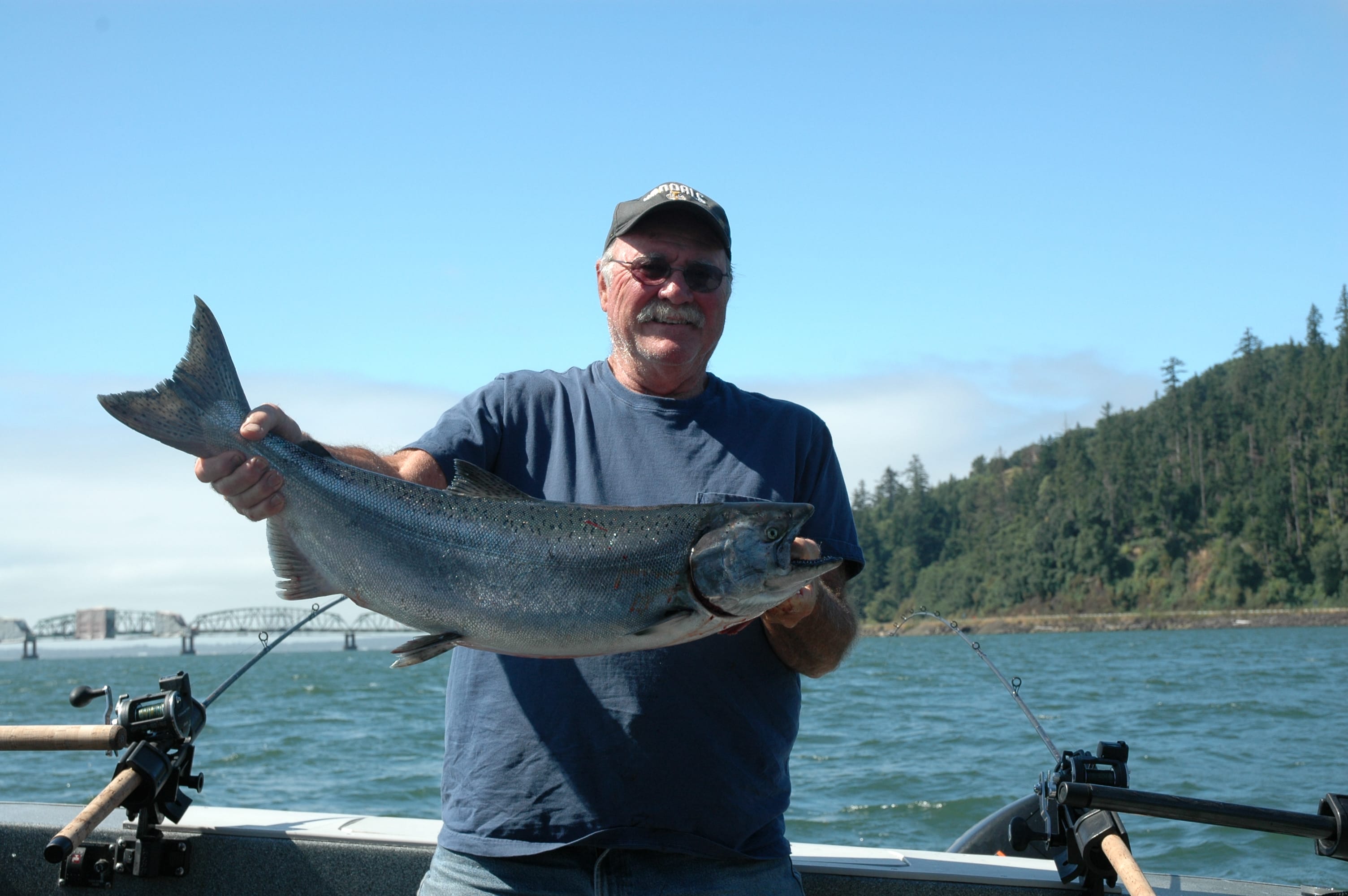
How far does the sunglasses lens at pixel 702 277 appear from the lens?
387cm

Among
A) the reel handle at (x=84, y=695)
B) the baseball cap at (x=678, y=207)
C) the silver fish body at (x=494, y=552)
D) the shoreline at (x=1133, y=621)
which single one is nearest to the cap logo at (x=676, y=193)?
the baseball cap at (x=678, y=207)

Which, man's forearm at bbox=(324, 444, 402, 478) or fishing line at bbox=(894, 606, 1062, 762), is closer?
man's forearm at bbox=(324, 444, 402, 478)

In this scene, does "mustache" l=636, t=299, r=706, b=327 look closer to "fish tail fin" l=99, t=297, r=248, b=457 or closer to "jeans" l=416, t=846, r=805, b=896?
"fish tail fin" l=99, t=297, r=248, b=457

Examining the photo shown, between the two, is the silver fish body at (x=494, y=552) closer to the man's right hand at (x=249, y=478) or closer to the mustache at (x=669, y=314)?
the man's right hand at (x=249, y=478)

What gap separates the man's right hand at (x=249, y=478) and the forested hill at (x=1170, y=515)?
104 metres

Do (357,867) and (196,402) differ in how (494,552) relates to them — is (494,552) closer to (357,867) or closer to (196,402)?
(196,402)

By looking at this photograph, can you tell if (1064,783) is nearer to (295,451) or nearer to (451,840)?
(451,840)

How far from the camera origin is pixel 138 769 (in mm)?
4078

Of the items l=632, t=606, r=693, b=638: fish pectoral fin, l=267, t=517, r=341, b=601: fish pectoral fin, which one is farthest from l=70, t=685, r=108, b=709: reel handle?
l=632, t=606, r=693, b=638: fish pectoral fin

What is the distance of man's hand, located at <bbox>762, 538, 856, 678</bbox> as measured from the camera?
3.35 m

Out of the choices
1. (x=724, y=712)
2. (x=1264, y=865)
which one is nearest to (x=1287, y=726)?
(x=1264, y=865)

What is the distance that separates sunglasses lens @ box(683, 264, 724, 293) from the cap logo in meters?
0.24

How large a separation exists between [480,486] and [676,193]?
4.42ft

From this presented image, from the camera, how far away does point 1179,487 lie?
429 feet
